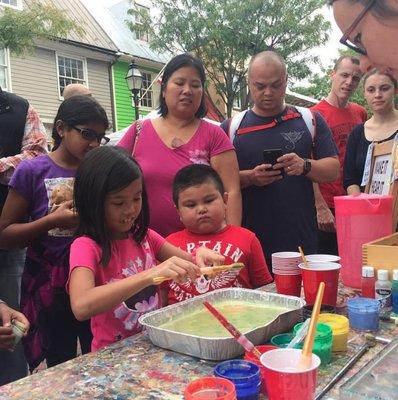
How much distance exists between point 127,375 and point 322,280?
771 millimetres

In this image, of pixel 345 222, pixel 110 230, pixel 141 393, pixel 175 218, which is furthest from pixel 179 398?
pixel 175 218

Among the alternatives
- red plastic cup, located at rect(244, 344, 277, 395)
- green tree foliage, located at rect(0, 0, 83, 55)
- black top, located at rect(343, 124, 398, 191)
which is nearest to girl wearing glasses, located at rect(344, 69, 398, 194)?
black top, located at rect(343, 124, 398, 191)

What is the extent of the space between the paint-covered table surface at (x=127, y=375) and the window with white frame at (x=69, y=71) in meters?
14.4

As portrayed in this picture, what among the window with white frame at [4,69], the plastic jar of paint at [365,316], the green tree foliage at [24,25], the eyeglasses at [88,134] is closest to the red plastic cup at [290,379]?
the plastic jar of paint at [365,316]

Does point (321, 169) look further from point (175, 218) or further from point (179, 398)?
point (179, 398)

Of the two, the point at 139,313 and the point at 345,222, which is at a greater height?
the point at 345,222

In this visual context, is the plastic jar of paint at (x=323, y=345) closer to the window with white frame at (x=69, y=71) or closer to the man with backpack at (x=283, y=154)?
the man with backpack at (x=283, y=154)

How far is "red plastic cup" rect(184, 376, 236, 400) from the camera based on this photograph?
97cm

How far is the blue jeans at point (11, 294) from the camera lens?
246cm

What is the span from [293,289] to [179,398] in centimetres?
82

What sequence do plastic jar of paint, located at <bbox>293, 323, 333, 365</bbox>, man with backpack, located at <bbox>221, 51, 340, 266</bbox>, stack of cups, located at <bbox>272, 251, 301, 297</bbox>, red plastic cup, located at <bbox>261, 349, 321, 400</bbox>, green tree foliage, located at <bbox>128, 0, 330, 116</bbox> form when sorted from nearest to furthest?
1. red plastic cup, located at <bbox>261, 349, 321, 400</bbox>
2. plastic jar of paint, located at <bbox>293, 323, 333, 365</bbox>
3. stack of cups, located at <bbox>272, 251, 301, 297</bbox>
4. man with backpack, located at <bbox>221, 51, 340, 266</bbox>
5. green tree foliage, located at <bbox>128, 0, 330, 116</bbox>

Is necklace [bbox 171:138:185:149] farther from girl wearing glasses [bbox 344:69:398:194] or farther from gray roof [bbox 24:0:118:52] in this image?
gray roof [bbox 24:0:118:52]

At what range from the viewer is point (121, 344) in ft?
4.79

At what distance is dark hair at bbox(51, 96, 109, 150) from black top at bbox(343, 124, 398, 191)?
6.12 feet
